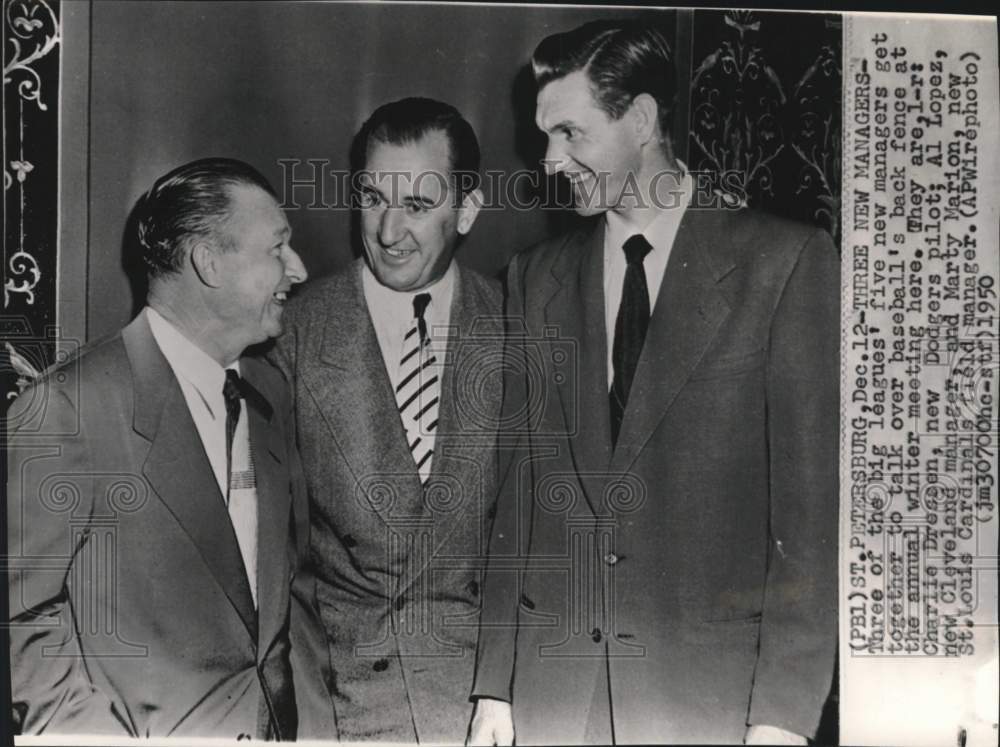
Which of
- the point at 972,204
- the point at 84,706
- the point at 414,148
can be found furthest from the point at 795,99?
the point at 84,706

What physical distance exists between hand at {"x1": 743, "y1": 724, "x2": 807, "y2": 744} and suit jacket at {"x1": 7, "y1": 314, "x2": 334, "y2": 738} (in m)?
1.04

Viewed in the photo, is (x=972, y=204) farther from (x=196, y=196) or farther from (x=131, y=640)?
(x=131, y=640)

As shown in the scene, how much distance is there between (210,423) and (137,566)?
377mm

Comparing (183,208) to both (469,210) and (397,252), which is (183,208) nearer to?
(397,252)

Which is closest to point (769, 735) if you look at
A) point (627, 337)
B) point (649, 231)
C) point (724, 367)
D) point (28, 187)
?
point (724, 367)

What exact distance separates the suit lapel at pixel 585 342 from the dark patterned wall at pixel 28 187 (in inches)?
46.7

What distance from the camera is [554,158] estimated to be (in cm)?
254

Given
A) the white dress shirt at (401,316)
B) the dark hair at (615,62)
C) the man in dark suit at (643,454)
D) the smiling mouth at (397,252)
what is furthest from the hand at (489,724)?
the dark hair at (615,62)

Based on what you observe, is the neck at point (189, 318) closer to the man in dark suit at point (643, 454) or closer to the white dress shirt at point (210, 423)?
the white dress shirt at point (210, 423)

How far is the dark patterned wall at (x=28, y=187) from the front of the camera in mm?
2500

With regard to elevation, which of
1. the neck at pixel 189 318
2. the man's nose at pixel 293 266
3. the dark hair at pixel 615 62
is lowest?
the neck at pixel 189 318

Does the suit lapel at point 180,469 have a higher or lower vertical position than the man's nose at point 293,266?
lower

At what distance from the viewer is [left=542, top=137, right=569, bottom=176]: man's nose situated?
2.53 metres

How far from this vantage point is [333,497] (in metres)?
2.51
